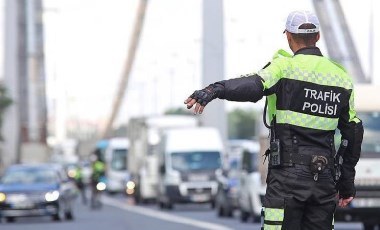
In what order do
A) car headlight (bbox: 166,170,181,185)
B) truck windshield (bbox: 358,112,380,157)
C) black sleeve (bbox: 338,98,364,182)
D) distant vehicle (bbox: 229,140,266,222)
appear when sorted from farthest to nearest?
car headlight (bbox: 166,170,181,185) → distant vehicle (bbox: 229,140,266,222) → truck windshield (bbox: 358,112,380,157) → black sleeve (bbox: 338,98,364,182)

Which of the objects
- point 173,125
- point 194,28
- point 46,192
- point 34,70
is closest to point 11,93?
point 194,28

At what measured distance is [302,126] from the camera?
8.16 metres

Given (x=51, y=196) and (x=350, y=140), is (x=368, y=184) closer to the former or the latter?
(x=51, y=196)

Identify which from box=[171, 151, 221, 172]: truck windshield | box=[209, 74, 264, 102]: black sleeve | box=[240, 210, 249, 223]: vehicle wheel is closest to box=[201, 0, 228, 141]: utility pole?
box=[171, 151, 221, 172]: truck windshield

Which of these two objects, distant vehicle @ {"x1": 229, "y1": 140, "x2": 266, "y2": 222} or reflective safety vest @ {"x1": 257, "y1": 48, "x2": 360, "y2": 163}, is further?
distant vehicle @ {"x1": 229, "y1": 140, "x2": 266, "y2": 222}

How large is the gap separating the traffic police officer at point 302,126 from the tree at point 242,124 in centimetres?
14144

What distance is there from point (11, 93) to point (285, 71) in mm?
105515

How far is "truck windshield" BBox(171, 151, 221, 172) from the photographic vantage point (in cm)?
4503

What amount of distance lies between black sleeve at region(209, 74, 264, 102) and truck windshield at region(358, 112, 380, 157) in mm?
15287

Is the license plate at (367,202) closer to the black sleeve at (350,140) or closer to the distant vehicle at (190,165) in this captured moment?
the black sleeve at (350,140)

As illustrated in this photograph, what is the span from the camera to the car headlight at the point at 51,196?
31.9 metres

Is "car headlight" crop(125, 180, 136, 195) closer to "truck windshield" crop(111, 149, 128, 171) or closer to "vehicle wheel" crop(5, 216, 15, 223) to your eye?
"truck windshield" crop(111, 149, 128, 171)

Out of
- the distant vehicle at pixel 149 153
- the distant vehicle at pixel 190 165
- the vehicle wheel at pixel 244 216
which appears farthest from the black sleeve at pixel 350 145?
the distant vehicle at pixel 149 153

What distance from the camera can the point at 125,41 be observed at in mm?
164625
